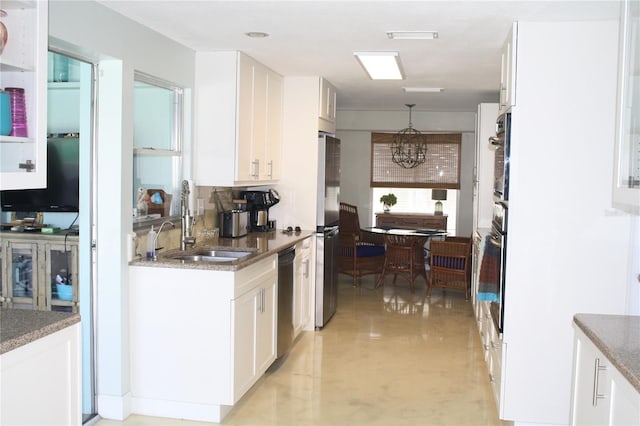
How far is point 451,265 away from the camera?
7438 millimetres

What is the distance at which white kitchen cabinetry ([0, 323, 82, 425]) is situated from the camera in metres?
2.04

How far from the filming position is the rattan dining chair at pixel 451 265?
7316 millimetres

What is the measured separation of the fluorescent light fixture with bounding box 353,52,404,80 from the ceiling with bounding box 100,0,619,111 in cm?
8

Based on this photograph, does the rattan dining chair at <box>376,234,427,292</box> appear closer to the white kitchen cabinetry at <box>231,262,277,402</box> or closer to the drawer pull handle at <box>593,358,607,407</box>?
the white kitchen cabinetry at <box>231,262,277,402</box>

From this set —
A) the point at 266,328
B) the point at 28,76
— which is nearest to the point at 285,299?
the point at 266,328

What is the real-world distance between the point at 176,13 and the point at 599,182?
2502 mm

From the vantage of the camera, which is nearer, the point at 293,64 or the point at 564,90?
the point at 564,90

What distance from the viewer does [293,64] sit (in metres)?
5.20

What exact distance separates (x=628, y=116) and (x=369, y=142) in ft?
23.3

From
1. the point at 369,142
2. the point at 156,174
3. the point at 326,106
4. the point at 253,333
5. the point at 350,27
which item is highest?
the point at 350,27

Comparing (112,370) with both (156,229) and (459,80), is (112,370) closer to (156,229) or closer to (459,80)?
(156,229)

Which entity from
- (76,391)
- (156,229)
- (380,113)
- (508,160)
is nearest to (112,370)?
(156,229)

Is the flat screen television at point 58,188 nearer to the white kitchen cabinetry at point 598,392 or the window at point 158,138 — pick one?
the window at point 158,138

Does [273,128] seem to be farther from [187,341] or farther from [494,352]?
[494,352]
